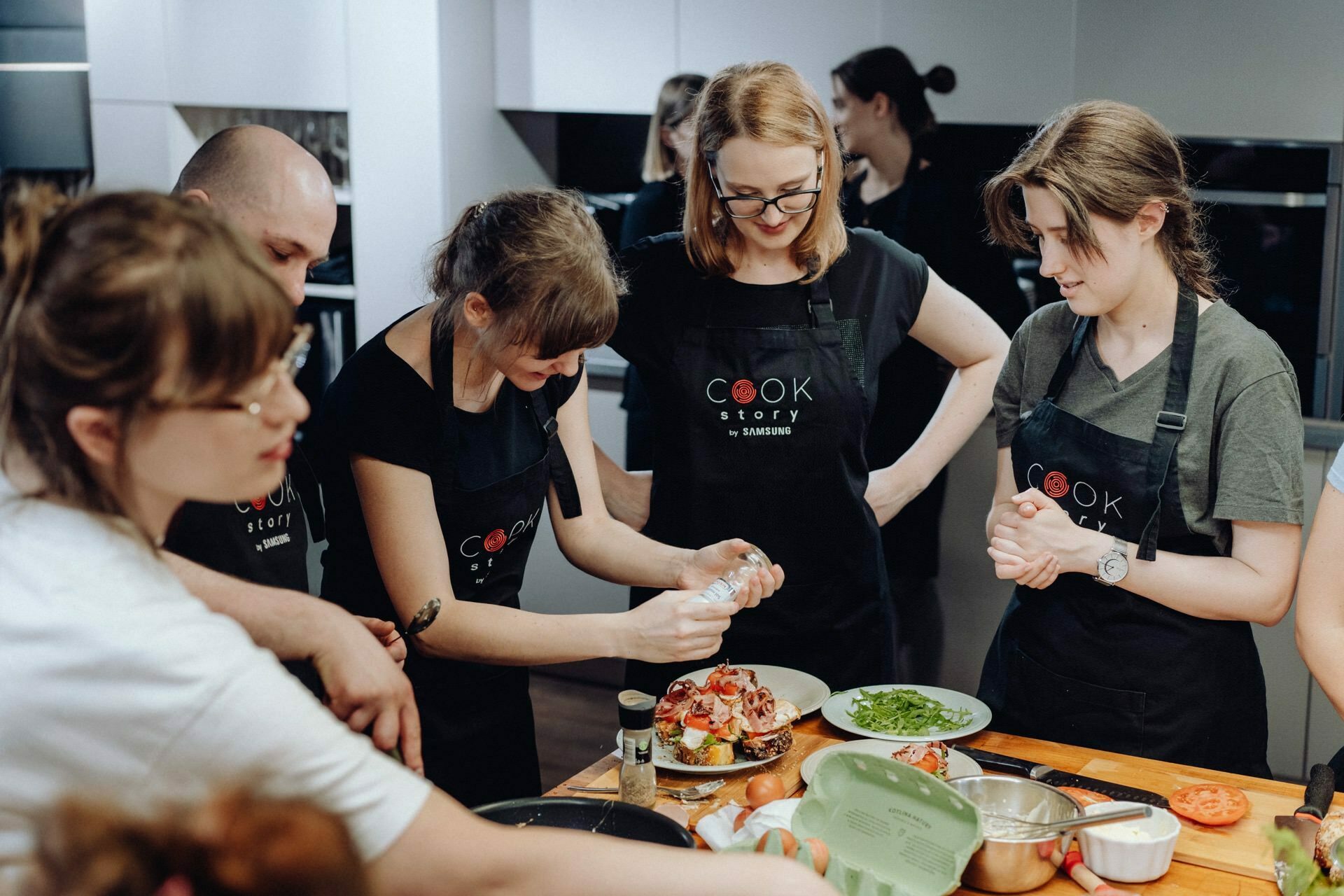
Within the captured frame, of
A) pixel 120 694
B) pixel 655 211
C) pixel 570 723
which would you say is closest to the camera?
pixel 120 694

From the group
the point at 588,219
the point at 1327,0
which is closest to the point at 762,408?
the point at 588,219

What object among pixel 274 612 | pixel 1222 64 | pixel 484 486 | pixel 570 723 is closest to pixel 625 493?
pixel 484 486

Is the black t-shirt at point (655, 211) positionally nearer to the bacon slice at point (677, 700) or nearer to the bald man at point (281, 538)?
the bald man at point (281, 538)

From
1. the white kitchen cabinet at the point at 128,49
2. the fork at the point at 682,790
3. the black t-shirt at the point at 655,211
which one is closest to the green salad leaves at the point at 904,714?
the fork at the point at 682,790

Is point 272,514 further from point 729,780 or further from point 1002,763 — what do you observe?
point 1002,763

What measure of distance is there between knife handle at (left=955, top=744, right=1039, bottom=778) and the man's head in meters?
1.04

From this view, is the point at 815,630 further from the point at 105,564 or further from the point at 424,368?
the point at 105,564

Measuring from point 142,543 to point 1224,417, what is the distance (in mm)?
1455

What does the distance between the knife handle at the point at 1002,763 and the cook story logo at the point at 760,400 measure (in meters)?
0.70

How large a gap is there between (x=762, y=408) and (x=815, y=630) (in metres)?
0.39

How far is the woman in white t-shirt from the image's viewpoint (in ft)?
2.74

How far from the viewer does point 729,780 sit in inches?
62.5

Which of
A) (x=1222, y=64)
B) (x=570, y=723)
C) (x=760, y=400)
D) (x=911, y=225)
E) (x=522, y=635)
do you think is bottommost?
(x=570, y=723)

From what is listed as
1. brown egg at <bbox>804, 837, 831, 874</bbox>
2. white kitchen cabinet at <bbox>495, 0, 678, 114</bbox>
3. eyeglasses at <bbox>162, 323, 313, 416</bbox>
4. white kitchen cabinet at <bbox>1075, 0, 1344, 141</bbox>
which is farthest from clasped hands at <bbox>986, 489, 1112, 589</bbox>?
white kitchen cabinet at <bbox>495, 0, 678, 114</bbox>
